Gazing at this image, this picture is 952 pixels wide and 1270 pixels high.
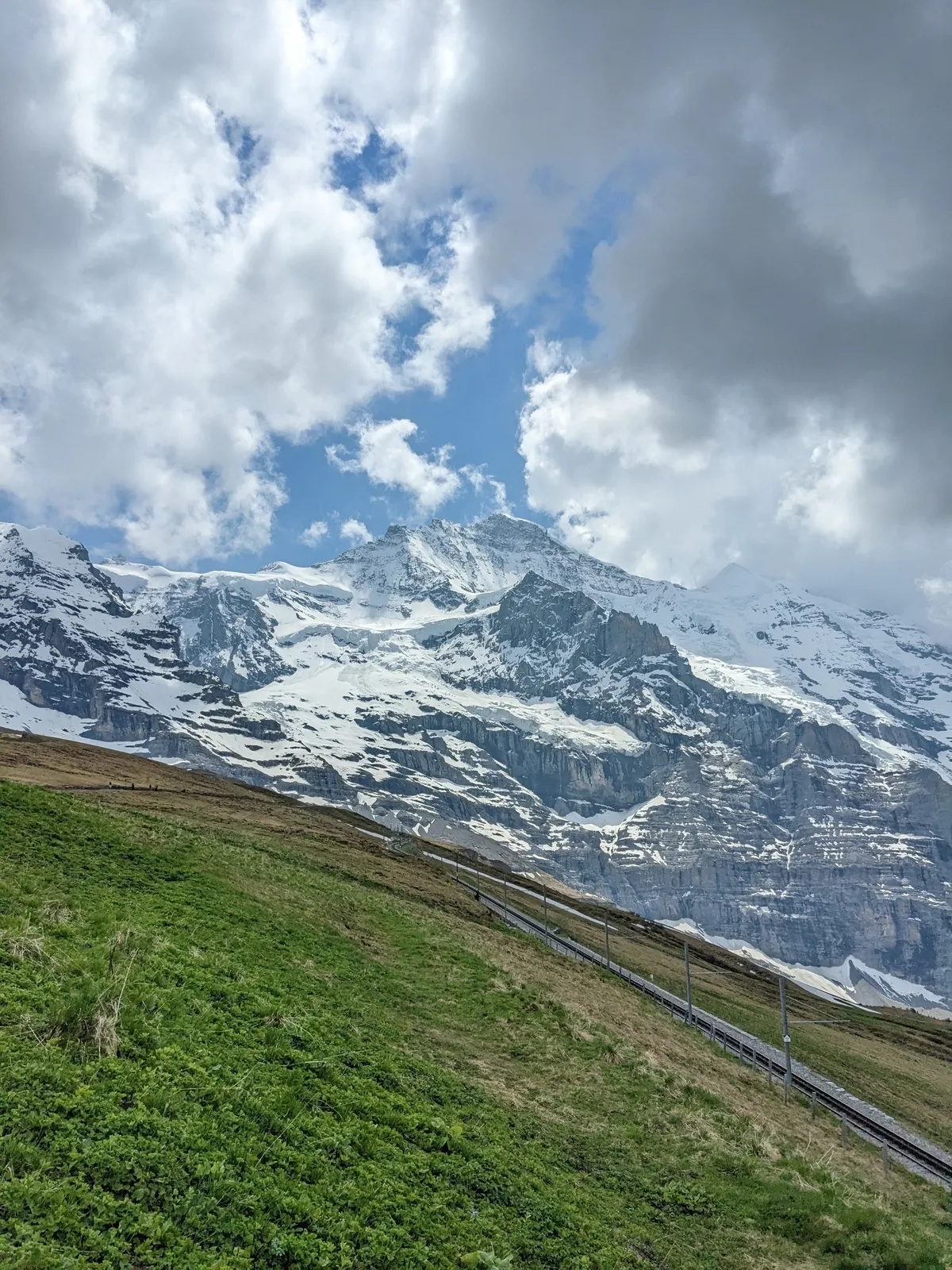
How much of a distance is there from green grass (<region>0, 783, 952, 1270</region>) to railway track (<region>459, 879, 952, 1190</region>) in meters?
7.99

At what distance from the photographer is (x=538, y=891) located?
4636 inches

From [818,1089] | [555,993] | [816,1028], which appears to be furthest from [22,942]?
[816,1028]

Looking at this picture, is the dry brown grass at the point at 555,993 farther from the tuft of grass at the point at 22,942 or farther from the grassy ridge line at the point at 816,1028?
the tuft of grass at the point at 22,942

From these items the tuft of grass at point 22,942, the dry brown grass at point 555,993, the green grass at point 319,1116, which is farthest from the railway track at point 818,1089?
the tuft of grass at point 22,942

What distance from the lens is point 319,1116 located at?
13406 mm

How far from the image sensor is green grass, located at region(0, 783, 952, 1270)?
10.0 meters

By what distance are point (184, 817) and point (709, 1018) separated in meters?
37.1

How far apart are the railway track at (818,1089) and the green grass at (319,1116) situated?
315 inches

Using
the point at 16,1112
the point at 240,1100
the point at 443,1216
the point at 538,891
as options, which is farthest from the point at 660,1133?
the point at 538,891

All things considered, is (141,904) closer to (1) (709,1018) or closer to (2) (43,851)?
(2) (43,851)

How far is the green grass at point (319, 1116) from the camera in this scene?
32.9ft

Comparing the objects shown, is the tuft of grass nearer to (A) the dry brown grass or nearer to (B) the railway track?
(A) the dry brown grass

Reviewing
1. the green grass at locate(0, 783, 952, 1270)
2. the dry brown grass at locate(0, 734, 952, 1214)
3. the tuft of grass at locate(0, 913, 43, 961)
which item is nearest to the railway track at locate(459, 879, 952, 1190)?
the dry brown grass at locate(0, 734, 952, 1214)

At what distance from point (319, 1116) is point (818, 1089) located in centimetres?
3845
